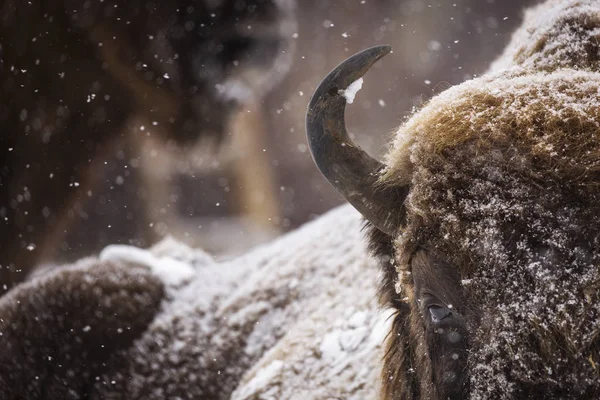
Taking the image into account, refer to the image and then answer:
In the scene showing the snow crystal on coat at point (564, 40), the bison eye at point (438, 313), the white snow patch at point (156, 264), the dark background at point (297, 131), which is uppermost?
the dark background at point (297, 131)

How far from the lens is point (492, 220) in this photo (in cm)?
173

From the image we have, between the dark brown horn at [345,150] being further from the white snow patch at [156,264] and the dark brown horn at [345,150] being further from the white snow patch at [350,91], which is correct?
the white snow patch at [156,264]

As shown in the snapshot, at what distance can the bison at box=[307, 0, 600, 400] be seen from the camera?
1.60 meters

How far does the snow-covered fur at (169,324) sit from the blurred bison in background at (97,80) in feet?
10.5

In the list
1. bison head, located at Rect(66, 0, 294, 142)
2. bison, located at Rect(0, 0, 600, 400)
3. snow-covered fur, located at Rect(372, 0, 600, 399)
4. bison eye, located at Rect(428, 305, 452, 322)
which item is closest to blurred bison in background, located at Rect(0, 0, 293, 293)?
bison head, located at Rect(66, 0, 294, 142)

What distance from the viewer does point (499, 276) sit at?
1701mm

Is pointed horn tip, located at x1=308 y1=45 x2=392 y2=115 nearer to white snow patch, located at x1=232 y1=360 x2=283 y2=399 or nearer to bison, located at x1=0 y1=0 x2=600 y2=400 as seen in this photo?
bison, located at x1=0 y1=0 x2=600 y2=400

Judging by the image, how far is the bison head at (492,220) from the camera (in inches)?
63.1

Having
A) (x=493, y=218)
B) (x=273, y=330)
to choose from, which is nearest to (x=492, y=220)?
(x=493, y=218)

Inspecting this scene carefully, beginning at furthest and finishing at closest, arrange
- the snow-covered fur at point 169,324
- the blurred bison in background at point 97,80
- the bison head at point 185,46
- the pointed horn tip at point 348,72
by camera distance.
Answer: the bison head at point 185,46 → the blurred bison in background at point 97,80 → the snow-covered fur at point 169,324 → the pointed horn tip at point 348,72

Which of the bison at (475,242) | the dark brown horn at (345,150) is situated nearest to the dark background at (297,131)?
the bison at (475,242)

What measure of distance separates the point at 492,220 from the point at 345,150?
24.6 inches

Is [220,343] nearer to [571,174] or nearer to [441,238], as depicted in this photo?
A: [441,238]

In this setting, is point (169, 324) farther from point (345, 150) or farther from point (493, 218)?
point (493, 218)
